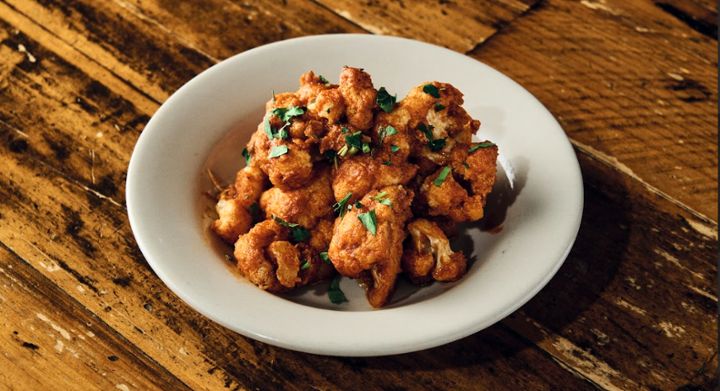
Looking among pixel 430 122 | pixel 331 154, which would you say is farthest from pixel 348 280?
pixel 430 122

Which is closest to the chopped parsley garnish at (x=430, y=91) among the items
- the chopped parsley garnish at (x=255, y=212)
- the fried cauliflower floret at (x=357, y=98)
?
the fried cauliflower floret at (x=357, y=98)

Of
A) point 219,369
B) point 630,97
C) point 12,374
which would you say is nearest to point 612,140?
point 630,97

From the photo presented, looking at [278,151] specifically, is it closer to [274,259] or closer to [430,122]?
[274,259]

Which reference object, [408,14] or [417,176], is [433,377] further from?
[408,14]

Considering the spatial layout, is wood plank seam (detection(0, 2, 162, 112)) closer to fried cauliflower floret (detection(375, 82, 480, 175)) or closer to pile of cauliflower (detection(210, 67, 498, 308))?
pile of cauliflower (detection(210, 67, 498, 308))

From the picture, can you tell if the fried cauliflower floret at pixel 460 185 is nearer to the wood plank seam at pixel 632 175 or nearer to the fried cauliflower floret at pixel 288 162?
the fried cauliflower floret at pixel 288 162

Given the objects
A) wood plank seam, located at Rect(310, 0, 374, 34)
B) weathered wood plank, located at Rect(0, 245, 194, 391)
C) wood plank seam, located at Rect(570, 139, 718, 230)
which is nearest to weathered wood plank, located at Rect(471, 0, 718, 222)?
wood plank seam, located at Rect(570, 139, 718, 230)
